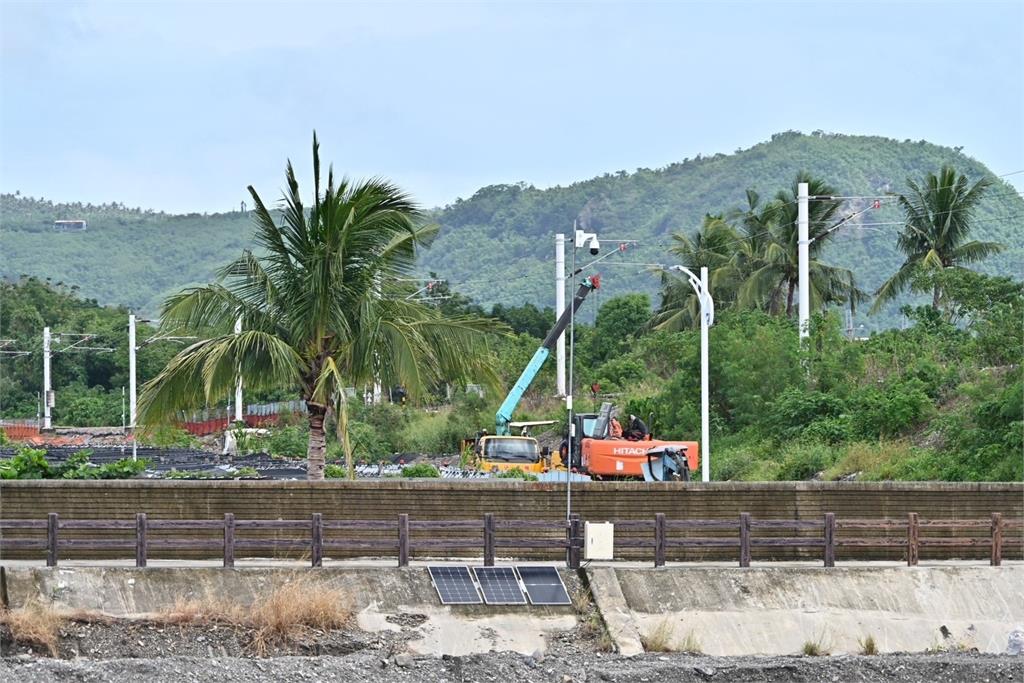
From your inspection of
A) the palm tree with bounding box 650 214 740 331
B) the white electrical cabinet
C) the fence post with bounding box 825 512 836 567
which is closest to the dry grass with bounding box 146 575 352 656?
the white electrical cabinet

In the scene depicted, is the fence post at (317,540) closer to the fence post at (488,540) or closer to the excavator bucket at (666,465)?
the fence post at (488,540)

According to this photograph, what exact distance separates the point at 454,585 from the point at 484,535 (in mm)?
Answer: 1092

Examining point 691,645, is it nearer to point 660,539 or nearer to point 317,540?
point 660,539

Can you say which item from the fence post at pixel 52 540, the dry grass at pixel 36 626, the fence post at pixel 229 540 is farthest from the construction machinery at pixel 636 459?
the dry grass at pixel 36 626

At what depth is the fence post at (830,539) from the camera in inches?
938

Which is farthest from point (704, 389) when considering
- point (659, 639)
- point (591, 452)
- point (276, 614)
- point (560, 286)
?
point (560, 286)

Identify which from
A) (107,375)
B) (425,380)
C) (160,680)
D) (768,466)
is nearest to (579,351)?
(107,375)

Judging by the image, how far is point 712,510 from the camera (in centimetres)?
2461

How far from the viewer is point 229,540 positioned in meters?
22.7

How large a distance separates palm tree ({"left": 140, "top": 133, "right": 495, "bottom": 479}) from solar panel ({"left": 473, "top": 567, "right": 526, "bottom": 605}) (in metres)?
3.47

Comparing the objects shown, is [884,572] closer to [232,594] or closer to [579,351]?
[232,594]

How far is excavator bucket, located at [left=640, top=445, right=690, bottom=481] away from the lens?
33.2 metres

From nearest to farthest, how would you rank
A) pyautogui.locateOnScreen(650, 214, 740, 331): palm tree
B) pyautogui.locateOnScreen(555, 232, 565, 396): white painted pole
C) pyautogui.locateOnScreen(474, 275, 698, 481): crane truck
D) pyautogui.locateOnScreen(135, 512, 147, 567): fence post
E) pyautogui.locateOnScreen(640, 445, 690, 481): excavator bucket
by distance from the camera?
1. pyautogui.locateOnScreen(135, 512, 147, 567): fence post
2. pyautogui.locateOnScreen(640, 445, 690, 481): excavator bucket
3. pyautogui.locateOnScreen(474, 275, 698, 481): crane truck
4. pyautogui.locateOnScreen(555, 232, 565, 396): white painted pole
5. pyautogui.locateOnScreen(650, 214, 740, 331): palm tree

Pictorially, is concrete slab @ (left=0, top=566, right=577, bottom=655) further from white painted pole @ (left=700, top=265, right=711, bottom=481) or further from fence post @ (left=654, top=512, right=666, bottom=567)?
white painted pole @ (left=700, top=265, right=711, bottom=481)
